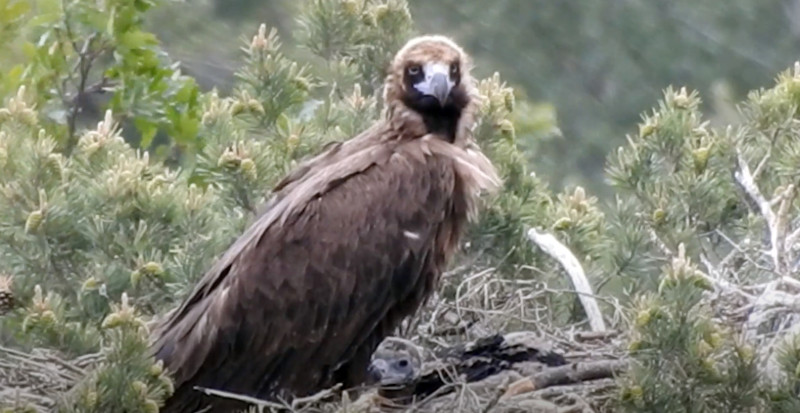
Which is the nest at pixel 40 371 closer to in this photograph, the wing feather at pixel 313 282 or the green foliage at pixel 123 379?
the wing feather at pixel 313 282

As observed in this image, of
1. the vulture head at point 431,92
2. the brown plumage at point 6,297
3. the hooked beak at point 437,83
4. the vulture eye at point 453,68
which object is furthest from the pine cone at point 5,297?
the vulture eye at point 453,68

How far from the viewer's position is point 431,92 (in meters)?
5.27

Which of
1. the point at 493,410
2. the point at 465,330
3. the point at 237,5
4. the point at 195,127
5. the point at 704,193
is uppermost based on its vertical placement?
the point at 237,5

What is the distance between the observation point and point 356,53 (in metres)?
5.81

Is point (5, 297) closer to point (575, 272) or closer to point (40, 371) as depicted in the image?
point (40, 371)

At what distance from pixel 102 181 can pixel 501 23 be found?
388 inches

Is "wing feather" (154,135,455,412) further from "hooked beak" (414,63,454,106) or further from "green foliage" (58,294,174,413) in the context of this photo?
"green foliage" (58,294,174,413)

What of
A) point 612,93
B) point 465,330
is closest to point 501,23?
point 612,93

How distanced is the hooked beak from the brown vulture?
29cm

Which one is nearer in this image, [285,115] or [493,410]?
[493,410]

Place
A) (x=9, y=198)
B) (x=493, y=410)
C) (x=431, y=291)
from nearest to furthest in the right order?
1. (x=493, y=410)
2. (x=9, y=198)
3. (x=431, y=291)

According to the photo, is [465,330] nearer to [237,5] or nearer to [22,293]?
[22,293]

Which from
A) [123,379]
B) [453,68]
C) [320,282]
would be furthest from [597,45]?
[123,379]

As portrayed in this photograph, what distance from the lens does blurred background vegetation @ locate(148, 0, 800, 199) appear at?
43.2 feet
